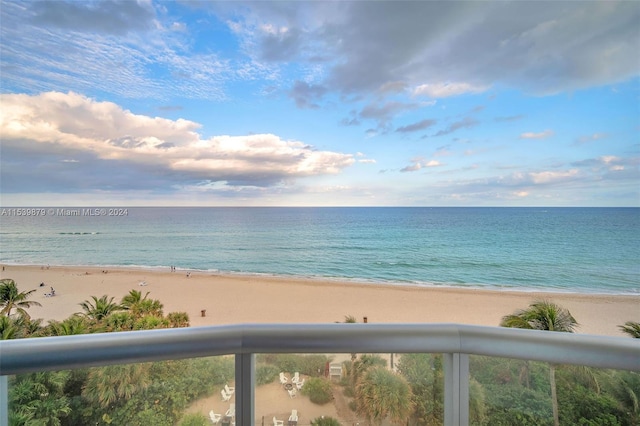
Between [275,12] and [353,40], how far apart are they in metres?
0.72

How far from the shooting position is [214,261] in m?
16.8

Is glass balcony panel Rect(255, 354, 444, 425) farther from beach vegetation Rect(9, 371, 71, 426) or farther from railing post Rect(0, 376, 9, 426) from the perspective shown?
railing post Rect(0, 376, 9, 426)

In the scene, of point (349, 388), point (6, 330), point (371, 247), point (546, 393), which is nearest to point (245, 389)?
point (349, 388)

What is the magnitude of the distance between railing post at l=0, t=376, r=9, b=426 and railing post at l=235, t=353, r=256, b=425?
1.92 feet

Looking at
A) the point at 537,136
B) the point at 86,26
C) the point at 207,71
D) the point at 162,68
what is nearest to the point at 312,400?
the point at 86,26

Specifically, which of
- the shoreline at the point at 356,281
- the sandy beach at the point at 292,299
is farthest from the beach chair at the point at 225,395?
the shoreline at the point at 356,281

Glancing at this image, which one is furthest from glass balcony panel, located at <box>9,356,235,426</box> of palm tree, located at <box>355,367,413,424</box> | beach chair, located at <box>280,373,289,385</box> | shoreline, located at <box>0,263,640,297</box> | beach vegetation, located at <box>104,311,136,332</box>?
shoreline, located at <box>0,263,640,297</box>

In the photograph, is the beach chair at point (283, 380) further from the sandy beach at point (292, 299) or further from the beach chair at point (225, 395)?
the sandy beach at point (292, 299)

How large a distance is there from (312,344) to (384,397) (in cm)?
30

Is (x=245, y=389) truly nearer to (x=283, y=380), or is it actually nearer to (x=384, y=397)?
(x=283, y=380)

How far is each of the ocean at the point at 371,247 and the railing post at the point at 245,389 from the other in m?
9.19

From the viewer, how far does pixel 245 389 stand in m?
0.99

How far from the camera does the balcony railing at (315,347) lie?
863mm

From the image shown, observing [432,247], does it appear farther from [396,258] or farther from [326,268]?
[326,268]
